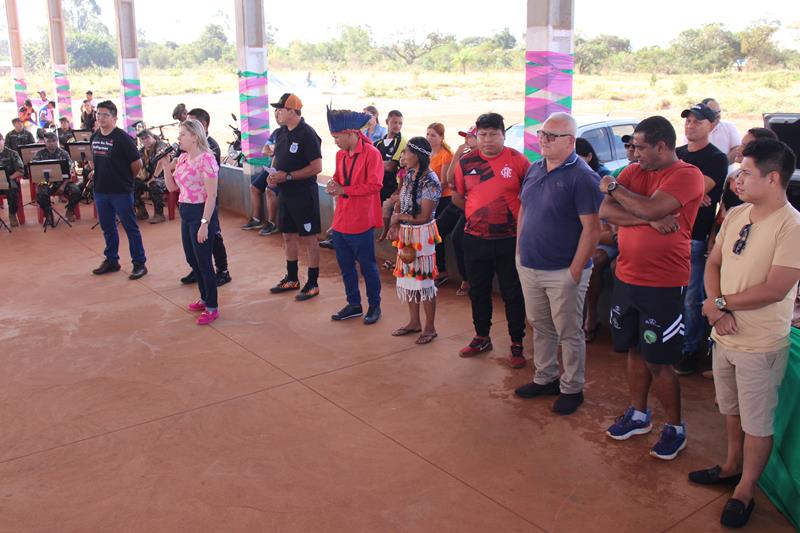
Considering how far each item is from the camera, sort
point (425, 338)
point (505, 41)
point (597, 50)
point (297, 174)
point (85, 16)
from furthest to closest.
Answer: point (85, 16)
point (505, 41)
point (597, 50)
point (297, 174)
point (425, 338)

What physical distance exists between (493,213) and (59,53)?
19458mm

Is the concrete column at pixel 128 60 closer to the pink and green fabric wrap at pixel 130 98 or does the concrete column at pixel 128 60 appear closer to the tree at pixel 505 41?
the pink and green fabric wrap at pixel 130 98

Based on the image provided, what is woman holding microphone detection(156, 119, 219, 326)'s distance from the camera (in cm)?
647

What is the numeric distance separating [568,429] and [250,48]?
8655 millimetres

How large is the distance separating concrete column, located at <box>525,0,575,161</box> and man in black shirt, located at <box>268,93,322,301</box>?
217cm

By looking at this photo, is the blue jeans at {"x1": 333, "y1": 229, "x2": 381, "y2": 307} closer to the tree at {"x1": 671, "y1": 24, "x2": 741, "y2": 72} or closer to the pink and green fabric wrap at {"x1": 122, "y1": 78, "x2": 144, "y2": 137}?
the pink and green fabric wrap at {"x1": 122, "y1": 78, "x2": 144, "y2": 137}

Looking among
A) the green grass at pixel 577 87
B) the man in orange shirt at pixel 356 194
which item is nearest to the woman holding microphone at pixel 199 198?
the man in orange shirt at pixel 356 194

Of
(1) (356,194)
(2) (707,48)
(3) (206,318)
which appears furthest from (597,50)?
(3) (206,318)

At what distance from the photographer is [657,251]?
13.1 feet

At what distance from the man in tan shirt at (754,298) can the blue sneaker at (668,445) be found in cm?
53

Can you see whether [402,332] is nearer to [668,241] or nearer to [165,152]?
[668,241]

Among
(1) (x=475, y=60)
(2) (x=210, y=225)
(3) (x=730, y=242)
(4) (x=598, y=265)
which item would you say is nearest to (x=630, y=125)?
(4) (x=598, y=265)

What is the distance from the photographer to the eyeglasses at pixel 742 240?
3451 mm

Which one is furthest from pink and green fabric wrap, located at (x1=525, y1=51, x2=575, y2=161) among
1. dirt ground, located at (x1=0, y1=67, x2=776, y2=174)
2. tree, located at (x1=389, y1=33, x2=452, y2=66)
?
tree, located at (x1=389, y1=33, x2=452, y2=66)
